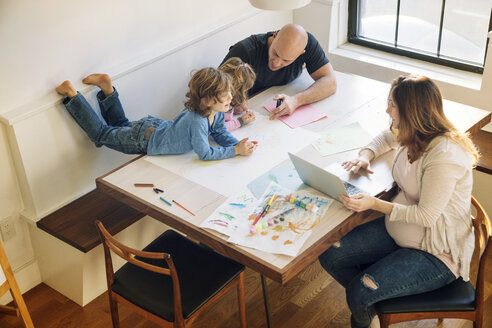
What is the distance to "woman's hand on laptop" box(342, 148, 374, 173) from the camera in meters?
2.42

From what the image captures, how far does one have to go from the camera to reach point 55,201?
285cm

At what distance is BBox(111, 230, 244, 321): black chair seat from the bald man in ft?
2.66

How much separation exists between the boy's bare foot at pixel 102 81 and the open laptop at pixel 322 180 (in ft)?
3.38

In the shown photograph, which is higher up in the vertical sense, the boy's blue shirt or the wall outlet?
the boy's blue shirt

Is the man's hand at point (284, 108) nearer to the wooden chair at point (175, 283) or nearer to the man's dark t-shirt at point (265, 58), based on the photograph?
the man's dark t-shirt at point (265, 58)

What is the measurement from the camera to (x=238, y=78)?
271cm

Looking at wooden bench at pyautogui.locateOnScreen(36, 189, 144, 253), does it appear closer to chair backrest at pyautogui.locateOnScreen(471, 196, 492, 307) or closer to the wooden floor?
the wooden floor

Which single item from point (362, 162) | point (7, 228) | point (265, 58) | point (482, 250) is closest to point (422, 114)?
point (362, 162)

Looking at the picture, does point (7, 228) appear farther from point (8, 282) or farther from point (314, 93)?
point (314, 93)

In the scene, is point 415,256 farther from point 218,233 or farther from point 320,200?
point 218,233

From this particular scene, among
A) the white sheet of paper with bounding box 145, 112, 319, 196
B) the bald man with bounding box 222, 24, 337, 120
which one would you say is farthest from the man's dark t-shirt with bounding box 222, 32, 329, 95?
the white sheet of paper with bounding box 145, 112, 319, 196

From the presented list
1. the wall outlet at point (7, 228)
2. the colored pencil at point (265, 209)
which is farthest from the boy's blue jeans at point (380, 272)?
the wall outlet at point (7, 228)

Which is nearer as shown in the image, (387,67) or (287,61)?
(287,61)

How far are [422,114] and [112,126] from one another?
1464 millimetres
